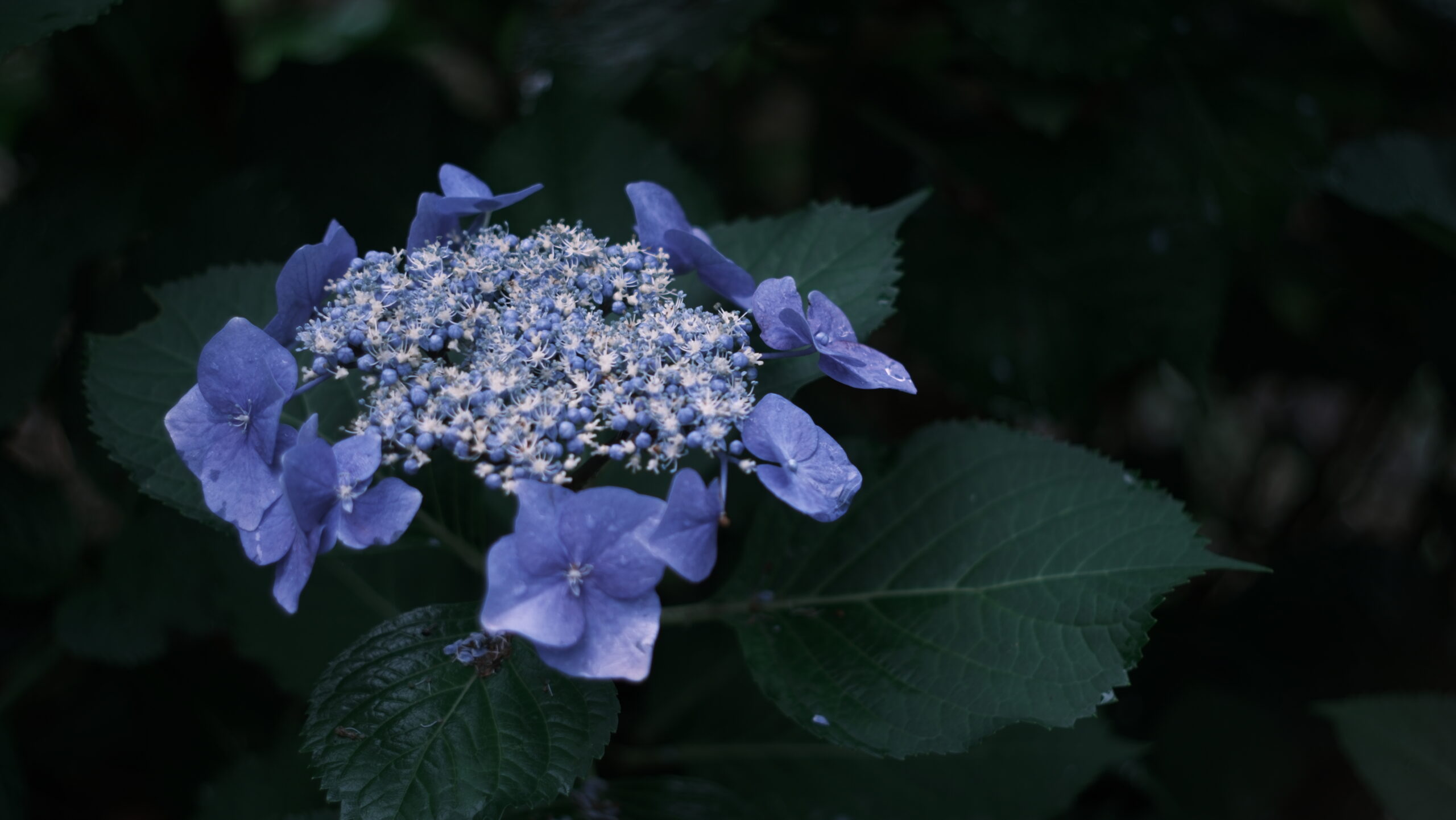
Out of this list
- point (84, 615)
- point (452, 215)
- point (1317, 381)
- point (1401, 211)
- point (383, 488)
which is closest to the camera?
point (383, 488)

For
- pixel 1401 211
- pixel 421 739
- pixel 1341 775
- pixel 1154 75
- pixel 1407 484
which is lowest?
pixel 1341 775

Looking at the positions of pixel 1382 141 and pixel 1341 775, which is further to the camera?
pixel 1341 775

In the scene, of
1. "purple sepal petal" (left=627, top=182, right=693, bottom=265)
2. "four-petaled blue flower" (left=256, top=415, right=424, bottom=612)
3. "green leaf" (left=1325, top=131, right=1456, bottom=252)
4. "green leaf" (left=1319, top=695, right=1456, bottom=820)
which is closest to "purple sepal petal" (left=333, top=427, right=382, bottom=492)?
"four-petaled blue flower" (left=256, top=415, right=424, bottom=612)

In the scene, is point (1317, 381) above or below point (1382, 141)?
below

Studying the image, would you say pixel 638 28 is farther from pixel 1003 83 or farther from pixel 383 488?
pixel 383 488

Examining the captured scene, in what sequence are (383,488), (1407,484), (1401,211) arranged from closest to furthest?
(383,488), (1401,211), (1407,484)

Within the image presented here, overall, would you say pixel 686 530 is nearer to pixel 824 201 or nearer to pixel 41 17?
pixel 41 17

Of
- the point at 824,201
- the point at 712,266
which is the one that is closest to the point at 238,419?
the point at 712,266

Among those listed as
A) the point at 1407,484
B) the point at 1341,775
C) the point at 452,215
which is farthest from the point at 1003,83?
the point at 1407,484
